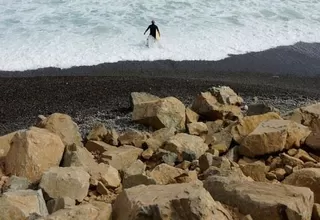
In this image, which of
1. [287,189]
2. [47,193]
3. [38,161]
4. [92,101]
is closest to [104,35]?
[92,101]

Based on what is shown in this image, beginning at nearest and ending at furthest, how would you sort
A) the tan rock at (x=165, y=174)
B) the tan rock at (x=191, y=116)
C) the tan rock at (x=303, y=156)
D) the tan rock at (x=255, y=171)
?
the tan rock at (x=165, y=174)
the tan rock at (x=255, y=171)
the tan rock at (x=303, y=156)
the tan rock at (x=191, y=116)

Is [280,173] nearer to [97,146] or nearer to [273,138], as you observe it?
[273,138]

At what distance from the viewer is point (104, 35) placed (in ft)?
41.9

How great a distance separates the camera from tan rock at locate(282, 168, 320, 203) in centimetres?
428

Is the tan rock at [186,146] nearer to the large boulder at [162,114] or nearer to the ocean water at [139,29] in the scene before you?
the large boulder at [162,114]

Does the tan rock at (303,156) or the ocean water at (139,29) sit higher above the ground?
the tan rock at (303,156)

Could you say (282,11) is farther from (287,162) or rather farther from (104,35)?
(287,162)

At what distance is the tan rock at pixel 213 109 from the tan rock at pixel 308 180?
2729 millimetres

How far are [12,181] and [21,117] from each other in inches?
139

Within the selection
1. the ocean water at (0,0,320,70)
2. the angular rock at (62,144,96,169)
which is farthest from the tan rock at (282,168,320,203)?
the ocean water at (0,0,320,70)

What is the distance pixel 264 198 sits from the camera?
11.7ft

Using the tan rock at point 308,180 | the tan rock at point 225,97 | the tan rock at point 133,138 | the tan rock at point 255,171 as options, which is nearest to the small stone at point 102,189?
the tan rock at point 255,171

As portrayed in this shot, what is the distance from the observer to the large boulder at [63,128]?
6.36 meters

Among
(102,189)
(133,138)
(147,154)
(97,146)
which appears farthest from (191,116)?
(102,189)
